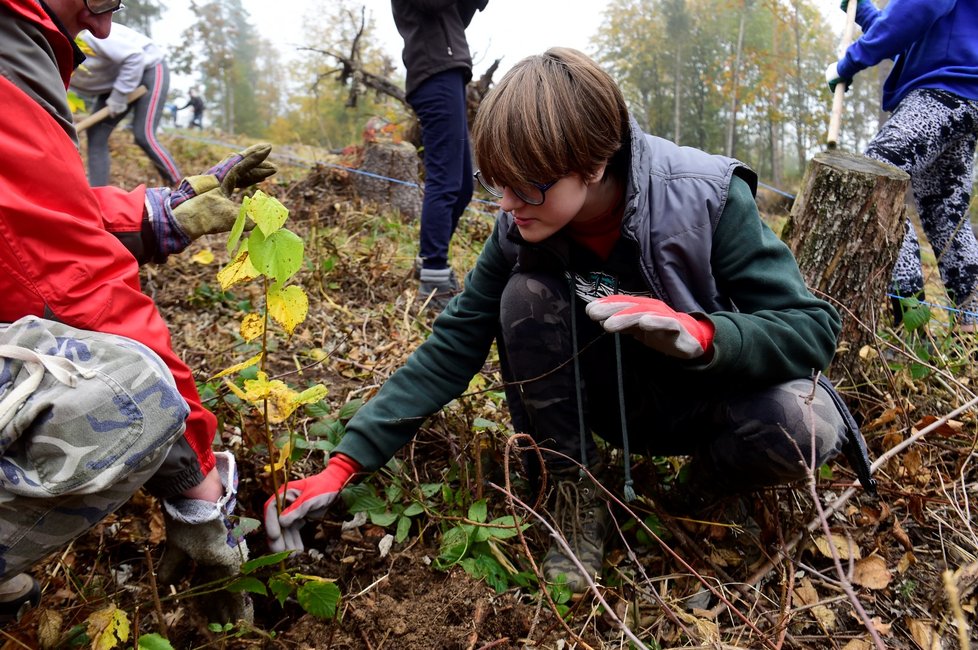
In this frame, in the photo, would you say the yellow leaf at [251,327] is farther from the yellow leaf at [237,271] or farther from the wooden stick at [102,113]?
the wooden stick at [102,113]

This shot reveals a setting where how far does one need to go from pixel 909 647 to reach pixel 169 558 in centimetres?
165

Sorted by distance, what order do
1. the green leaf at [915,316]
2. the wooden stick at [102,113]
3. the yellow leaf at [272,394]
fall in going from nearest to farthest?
1. the yellow leaf at [272,394]
2. the green leaf at [915,316]
3. the wooden stick at [102,113]

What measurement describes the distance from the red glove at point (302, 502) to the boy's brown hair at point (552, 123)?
2.74ft

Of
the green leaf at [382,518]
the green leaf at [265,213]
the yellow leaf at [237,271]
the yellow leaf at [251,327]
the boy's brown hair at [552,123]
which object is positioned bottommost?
the green leaf at [382,518]

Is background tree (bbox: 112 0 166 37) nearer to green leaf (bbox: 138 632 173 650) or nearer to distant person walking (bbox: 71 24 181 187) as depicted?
distant person walking (bbox: 71 24 181 187)

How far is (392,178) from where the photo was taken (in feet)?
15.8

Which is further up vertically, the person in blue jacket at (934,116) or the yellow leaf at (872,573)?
the person in blue jacket at (934,116)

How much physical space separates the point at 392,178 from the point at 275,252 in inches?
149

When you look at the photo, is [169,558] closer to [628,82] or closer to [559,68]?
[559,68]

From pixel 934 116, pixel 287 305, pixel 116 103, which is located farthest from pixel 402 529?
pixel 116 103

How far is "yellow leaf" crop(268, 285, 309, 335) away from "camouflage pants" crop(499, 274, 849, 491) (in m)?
0.57

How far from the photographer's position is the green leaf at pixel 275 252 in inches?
46.2

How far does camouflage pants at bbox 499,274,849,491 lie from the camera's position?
1.52 m

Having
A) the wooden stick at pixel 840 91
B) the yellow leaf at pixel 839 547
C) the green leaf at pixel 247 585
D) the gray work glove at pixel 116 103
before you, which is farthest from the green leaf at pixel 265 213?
the gray work glove at pixel 116 103
